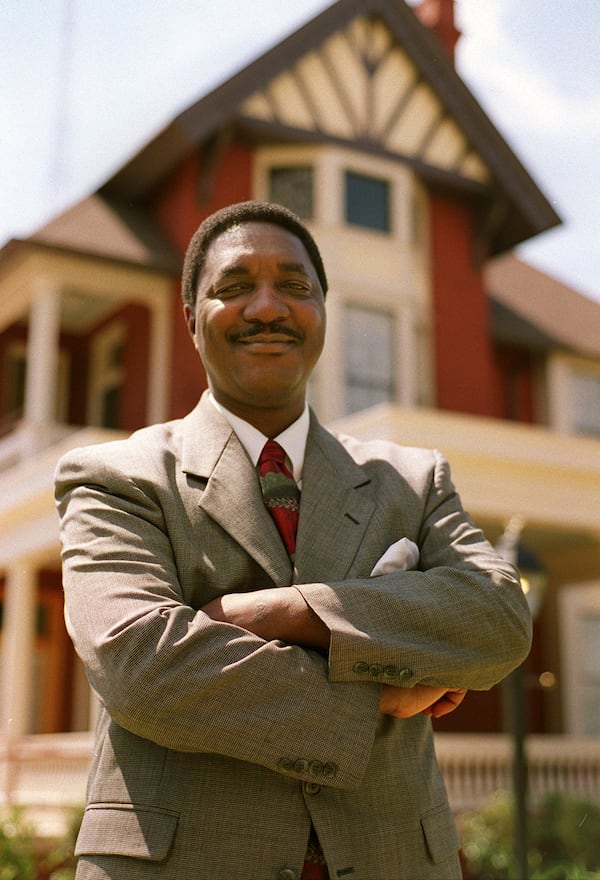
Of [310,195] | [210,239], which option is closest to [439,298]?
[310,195]

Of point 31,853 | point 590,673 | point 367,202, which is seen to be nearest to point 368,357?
point 367,202

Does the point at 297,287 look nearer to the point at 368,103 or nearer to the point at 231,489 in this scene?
the point at 231,489

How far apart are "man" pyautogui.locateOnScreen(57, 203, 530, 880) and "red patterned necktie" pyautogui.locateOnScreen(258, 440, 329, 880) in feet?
0.04

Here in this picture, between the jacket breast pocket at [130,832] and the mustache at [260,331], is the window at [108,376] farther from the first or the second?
the jacket breast pocket at [130,832]

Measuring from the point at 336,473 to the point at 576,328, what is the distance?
17882mm

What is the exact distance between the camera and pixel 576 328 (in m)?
19.7

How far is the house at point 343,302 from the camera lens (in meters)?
15.6

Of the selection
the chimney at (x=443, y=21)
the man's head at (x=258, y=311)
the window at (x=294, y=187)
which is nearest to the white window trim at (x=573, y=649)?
the window at (x=294, y=187)

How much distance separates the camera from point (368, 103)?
17469mm

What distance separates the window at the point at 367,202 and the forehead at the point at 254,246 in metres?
14.9

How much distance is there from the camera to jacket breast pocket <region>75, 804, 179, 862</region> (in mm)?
2137

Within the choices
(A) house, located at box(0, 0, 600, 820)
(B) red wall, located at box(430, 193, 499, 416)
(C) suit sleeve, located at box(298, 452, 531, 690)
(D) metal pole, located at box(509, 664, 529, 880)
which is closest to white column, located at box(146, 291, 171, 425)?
(A) house, located at box(0, 0, 600, 820)

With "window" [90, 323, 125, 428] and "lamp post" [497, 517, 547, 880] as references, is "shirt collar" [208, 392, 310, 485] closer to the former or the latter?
"lamp post" [497, 517, 547, 880]

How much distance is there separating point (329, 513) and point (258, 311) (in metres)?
0.49
